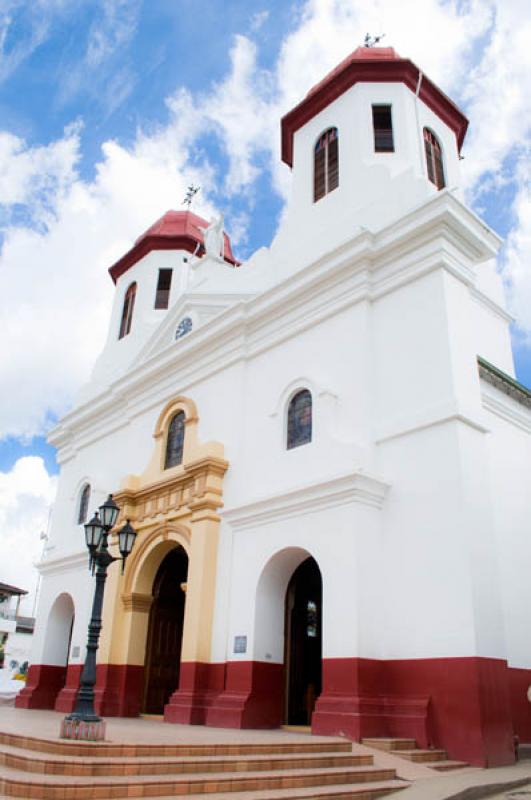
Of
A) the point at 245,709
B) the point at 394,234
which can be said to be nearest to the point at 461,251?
the point at 394,234

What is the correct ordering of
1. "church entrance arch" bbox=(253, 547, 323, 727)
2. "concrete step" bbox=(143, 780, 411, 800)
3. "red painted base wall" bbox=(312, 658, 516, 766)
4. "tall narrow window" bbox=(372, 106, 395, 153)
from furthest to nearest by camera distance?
"tall narrow window" bbox=(372, 106, 395, 153)
"church entrance arch" bbox=(253, 547, 323, 727)
"red painted base wall" bbox=(312, 658, 516, 766)
"concrete step" bbox=(143, 780, 411, 800)

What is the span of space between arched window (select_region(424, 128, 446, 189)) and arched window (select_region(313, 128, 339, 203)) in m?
1.96

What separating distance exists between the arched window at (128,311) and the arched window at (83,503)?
4638 millimetres

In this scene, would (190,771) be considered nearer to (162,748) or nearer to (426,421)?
(162,748)

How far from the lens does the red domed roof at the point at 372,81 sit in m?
15.6

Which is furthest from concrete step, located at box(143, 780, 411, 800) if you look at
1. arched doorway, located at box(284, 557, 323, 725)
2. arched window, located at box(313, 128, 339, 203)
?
arched window, located at box(313, 128, 339, 203)

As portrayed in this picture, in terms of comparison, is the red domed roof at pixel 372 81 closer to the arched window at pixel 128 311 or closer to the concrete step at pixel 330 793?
the arched window at pixel 128 311

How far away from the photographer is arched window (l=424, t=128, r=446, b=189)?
15.3 m

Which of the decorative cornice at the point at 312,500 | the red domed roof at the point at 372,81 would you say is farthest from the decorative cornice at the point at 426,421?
the red domed roof at the point at 372,81

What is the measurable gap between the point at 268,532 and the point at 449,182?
29.0 feet

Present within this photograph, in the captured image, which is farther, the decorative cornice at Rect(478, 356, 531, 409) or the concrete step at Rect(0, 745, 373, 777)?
the decorative cornice at Rect(478, 356, 531, 409)

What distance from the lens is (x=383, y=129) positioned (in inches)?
606

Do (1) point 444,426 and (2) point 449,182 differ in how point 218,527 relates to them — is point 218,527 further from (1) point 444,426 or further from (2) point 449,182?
(2) point 449,182

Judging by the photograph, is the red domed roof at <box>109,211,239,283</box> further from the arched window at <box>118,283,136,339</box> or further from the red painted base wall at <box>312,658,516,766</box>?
the red painted base wall at <box>312,658,516,766</box>
